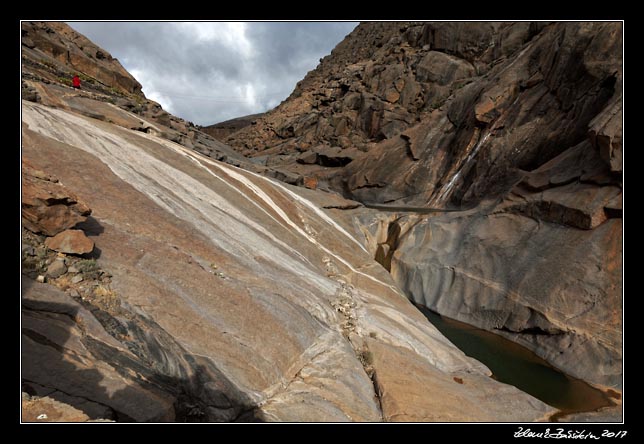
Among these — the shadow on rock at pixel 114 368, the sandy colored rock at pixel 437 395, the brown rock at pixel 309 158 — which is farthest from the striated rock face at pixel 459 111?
the shadow on rock at pixel 114 368

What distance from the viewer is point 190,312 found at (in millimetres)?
7688

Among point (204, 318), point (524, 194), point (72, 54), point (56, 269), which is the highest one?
point (72, 54)

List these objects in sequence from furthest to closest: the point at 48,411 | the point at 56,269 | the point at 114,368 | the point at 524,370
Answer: the point at 524,370, the point at 56,269, the point at 114,368, the point at 48,411

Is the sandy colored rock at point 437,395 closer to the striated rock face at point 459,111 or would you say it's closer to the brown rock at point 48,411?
the brown rock at point 48,411

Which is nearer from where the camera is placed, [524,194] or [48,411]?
[48,411]

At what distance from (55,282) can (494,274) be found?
16.5 meters

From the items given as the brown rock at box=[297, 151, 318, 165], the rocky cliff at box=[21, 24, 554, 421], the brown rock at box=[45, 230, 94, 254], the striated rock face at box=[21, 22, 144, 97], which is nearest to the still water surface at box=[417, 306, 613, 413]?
the rocky cliff at box=[21, 24, 554, 421]

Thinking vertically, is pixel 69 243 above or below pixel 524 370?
above

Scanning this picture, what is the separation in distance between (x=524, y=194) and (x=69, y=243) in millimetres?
19331

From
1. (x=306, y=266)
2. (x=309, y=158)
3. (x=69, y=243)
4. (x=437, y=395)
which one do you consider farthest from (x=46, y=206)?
(x=309, y=158)

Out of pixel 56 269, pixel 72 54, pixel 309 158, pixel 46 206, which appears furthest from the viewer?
pixel 309 158

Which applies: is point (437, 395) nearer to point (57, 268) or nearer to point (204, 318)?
point (204, 318)

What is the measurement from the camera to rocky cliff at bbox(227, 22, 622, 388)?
13.1 meters

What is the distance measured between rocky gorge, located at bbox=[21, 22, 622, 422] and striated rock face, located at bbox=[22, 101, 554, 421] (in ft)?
0.16
